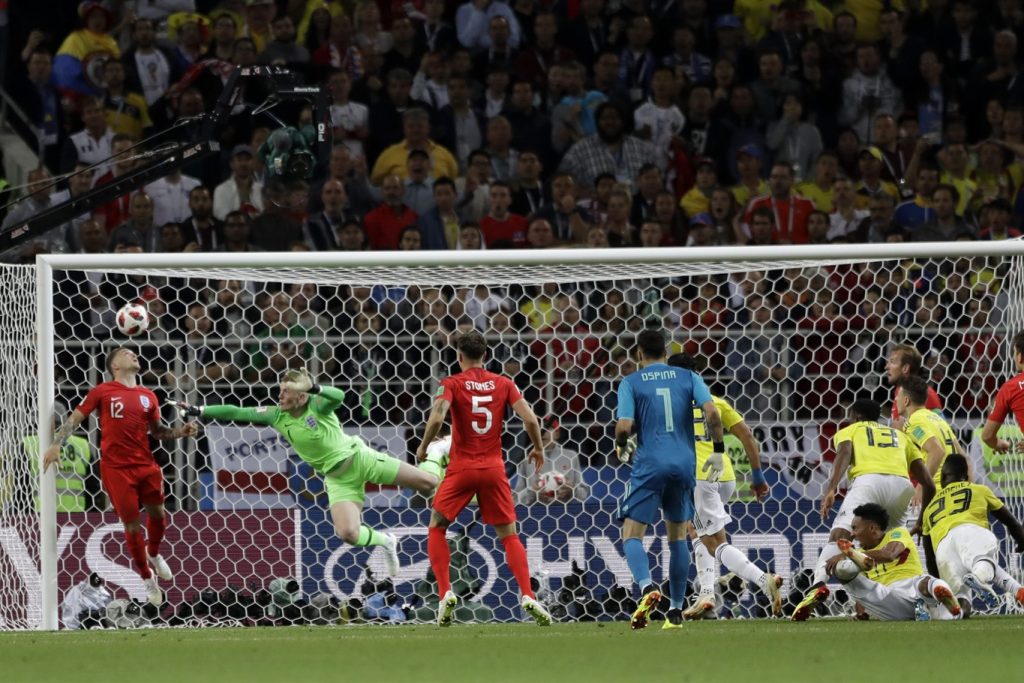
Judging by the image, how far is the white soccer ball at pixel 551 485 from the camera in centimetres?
1193

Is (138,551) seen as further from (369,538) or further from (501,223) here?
(501,223)

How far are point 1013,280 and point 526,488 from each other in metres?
3.85

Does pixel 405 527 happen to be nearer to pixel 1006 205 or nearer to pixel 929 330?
pixel 929 330

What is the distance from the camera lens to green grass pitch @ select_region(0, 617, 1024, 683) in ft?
23.4

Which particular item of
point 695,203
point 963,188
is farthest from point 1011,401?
point 963,188

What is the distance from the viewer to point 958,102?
56.1 feet

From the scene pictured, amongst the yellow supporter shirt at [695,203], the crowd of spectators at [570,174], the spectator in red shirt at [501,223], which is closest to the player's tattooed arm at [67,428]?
the crowd of spectators at [570,174]

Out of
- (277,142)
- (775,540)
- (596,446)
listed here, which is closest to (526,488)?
(596,446)

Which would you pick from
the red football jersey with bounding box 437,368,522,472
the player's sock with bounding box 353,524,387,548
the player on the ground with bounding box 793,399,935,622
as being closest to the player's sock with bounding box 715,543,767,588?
the player on the ground with bounding box 793,399,935,622

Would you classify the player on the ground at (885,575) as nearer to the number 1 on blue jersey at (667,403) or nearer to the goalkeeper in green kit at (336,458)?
the number 1 on blue jersey at (667,403)

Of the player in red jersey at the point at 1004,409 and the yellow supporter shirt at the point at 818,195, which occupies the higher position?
the yellow supporter shirt at the point at 818,195

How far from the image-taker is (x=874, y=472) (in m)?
10.9

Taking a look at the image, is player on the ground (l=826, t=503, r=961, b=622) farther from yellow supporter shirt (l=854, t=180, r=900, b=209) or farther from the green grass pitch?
yellow supporter shirt (l=854, t=180, r=900, b=209)

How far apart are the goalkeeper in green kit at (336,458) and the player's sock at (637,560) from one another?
5.73 feet
